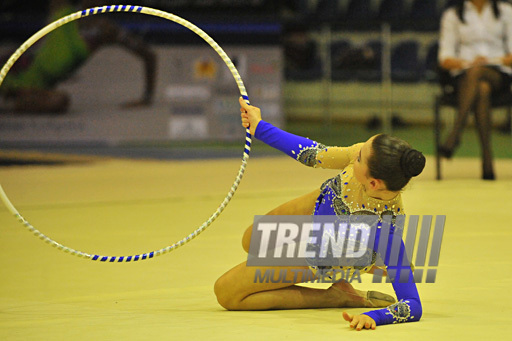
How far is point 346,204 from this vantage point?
342cm

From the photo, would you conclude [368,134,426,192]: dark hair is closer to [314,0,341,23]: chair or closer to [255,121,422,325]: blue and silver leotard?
[255,121,422,325]: blue and silver leotard

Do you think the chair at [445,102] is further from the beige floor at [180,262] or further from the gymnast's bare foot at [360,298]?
the gymnast's bare foot at [360,298]

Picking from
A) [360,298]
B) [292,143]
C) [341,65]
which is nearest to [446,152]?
[360,298]

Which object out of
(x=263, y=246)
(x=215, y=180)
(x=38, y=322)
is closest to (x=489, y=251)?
(x=263, y=246)

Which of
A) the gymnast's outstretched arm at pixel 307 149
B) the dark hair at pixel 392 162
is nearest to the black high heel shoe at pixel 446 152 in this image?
the gymnast's outstretched arm at pixel 307 149

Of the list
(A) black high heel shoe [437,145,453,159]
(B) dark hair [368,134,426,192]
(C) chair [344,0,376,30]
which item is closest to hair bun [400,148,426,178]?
(B) dark hair [368,134,426,192]

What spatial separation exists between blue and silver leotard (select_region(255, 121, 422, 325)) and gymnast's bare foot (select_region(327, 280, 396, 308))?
0.28m

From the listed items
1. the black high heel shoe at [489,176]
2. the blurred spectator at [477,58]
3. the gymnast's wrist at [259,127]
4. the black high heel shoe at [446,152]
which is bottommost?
the black high heel shoe at [489,176]

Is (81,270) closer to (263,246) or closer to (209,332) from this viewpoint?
(263,246)

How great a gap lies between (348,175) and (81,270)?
1.64 meters

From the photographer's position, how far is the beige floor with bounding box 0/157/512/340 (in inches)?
127

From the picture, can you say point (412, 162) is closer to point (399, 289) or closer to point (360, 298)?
point (399, 289)

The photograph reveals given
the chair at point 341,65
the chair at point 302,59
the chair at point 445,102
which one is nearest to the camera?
the chair at point 445,102

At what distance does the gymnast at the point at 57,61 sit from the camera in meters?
11.1
